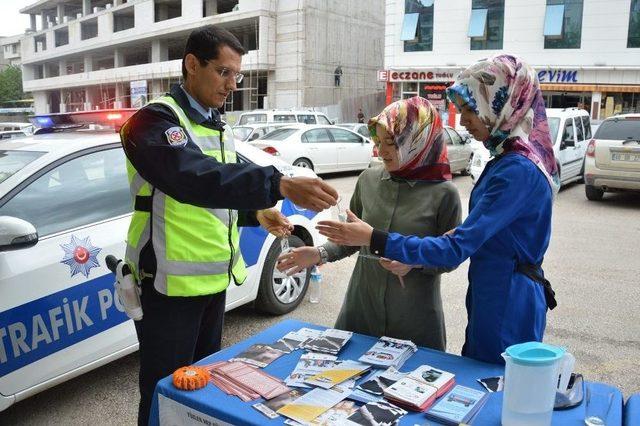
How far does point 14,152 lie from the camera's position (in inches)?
138

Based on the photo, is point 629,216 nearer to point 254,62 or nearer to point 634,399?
point 634,399

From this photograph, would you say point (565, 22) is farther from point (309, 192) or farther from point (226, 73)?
point (309, 192)

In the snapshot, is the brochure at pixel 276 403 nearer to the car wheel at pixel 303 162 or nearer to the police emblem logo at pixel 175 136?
the police emblem logo at pixel 175 136

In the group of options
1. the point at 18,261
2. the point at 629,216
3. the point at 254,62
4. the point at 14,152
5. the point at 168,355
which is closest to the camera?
the point at 168,355

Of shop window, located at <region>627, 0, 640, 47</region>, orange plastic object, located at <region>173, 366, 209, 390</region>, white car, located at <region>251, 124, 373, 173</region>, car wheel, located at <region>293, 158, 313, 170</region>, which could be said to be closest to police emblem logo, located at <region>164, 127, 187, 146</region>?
orange plastic object, located at <region>173, 366, 209, 390</region>

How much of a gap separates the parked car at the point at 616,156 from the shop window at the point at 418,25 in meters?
18.5

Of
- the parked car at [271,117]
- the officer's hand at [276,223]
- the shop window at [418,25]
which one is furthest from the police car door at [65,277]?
the shop window at [418,25]

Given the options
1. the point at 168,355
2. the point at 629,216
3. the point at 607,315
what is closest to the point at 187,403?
the point at 168,355

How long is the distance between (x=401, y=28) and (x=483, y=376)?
2859 centimetres

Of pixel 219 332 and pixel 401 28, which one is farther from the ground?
pixel 401 28

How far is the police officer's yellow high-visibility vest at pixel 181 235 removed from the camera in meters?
2.14

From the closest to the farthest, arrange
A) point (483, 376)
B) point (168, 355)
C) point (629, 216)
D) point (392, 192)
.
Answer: point (483, 376)
point (168, 355)
point (392, 192)
point (629, 216)

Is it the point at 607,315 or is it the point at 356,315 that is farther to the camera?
the point at 607,315

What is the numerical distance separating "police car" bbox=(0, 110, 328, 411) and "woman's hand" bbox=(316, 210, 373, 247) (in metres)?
1.24
